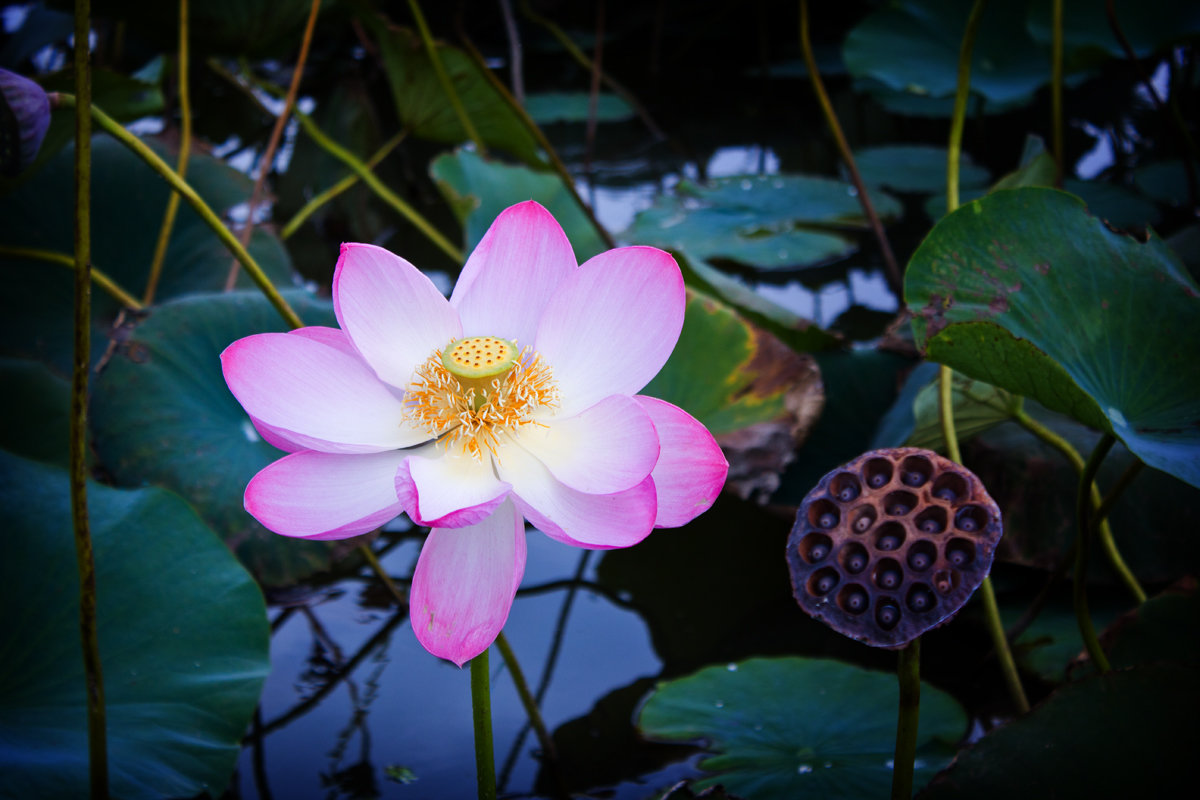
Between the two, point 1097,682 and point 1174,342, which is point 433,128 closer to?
point 1174,342

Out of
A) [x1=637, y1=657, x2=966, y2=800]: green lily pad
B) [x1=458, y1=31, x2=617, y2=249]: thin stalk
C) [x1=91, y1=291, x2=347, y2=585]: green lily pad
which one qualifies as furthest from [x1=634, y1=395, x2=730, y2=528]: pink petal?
[x1=458, y1=31, x2=617, y2=249]: thin stalk

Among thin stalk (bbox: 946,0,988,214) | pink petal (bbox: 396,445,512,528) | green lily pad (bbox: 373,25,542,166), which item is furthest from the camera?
green lily pad (bbox: 373,25,542,166)

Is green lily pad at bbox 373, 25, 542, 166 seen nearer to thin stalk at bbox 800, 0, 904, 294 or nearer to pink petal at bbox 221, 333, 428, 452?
thin stalk at bbox 800, 0, 904, 294

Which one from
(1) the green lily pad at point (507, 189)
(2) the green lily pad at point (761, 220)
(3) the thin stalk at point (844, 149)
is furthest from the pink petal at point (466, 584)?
(2) the green lily pad at point (761, 220)

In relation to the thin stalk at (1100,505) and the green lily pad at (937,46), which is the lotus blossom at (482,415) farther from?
the green lily pad at (937,46)

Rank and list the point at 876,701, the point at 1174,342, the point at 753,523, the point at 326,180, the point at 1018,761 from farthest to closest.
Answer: the point at 326,180
the point at 753,523
the point at 876,701
the point at 1174,342
the point at 1018,761

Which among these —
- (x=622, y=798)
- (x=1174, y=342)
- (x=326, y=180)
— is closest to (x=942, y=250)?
(x=1174, y=342)
